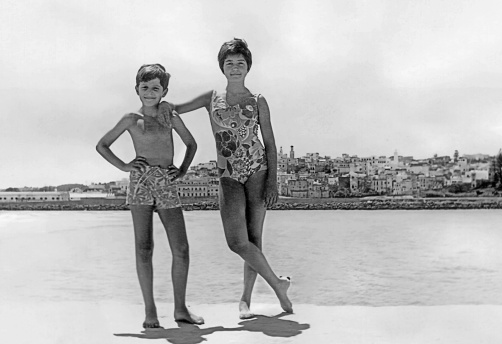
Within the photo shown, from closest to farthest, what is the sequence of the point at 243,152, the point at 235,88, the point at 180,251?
1. the point at 180,251
2. the point at 243,152
3. the point at 235,88

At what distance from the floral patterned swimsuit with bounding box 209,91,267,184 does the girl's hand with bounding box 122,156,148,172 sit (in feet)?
1.73

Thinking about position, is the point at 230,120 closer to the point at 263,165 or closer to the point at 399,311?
the point at 263,165

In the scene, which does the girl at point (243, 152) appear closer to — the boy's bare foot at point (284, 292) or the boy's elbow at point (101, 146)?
the boy's bare foot at point (284, 292)

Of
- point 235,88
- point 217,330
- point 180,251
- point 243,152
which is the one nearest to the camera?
point 217,330

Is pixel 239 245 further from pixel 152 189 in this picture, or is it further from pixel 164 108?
pixel 164 108

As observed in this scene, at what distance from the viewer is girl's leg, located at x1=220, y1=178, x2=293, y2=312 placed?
13.0ft

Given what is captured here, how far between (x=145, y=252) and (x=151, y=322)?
1.49ft

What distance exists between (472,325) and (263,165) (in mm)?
1708

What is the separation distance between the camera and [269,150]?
4102 millimetres

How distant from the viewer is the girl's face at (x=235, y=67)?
4102mm

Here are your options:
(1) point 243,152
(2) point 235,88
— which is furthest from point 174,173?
(2) point 235,88

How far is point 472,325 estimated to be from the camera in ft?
12.6

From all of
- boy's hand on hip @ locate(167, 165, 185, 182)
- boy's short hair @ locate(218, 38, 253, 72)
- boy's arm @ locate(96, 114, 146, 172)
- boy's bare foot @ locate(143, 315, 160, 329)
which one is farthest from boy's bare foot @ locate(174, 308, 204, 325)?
boy's short hair @ locate(218, 38, 253, 72)

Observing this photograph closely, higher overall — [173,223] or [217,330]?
[173,223]
